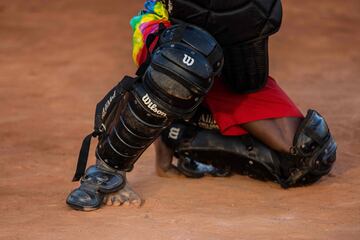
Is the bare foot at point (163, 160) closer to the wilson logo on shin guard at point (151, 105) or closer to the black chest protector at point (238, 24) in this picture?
the black chest protector at point (238, 24)

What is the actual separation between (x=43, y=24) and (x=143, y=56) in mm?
4130

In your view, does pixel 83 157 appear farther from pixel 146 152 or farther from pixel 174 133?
pixel 146 152

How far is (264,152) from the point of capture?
4.08 metres

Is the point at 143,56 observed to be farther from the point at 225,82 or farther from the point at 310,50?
the point at 310,50

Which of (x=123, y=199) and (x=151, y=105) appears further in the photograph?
(x=123, y=199)

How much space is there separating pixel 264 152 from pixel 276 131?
0.42 feet

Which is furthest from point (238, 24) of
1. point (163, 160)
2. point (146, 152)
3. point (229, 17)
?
point (146, 152)

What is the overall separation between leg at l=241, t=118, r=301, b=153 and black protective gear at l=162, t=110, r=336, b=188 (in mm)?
36

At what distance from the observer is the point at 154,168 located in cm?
446

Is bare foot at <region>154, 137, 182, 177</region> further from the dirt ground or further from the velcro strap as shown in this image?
the velcro strap

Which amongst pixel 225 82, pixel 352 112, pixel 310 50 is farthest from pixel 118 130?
pixel 310 50

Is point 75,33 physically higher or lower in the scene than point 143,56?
lower

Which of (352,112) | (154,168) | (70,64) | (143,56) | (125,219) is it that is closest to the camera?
(125,219)

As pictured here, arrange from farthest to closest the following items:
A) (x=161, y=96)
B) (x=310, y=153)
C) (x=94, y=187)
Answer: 1. (x=310, y=153)
2. (x=94, y=187)
3. (x=161, y=96)
